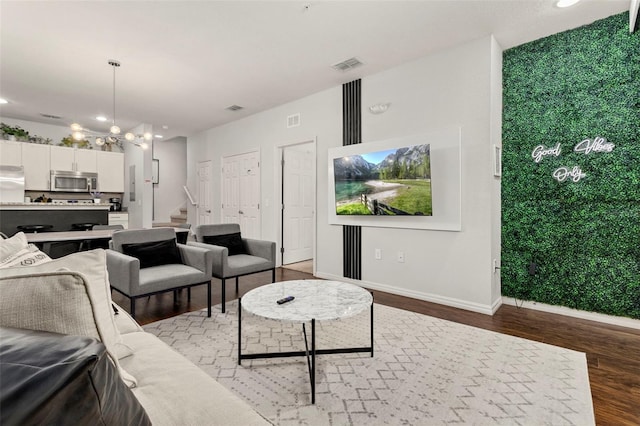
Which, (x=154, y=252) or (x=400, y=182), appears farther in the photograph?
(x=400, y=182)

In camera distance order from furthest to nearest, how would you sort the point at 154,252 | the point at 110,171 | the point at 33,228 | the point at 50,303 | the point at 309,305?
the point at 110,171, the point at 33,228, the point at 154,252, the point at 309,305, the point at 50,303

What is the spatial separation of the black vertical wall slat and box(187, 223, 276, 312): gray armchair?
3.63ft

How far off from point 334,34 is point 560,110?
7.93ft

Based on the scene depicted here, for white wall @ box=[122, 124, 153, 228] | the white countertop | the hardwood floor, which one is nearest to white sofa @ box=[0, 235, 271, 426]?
the hardwood floor

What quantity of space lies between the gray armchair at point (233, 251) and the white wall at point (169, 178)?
19.8 feet

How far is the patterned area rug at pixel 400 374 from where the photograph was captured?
1625mm

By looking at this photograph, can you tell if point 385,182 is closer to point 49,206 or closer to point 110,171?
point 49,206

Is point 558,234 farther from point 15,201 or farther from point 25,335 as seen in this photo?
point 15,201

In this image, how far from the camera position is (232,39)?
311 cm

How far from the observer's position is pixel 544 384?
189cm

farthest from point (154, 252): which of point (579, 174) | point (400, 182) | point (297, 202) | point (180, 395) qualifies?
point (579, 174)

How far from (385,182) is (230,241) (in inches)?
81.1

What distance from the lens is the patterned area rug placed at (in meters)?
1.62

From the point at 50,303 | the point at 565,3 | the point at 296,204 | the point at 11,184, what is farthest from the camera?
the point at 296,204
